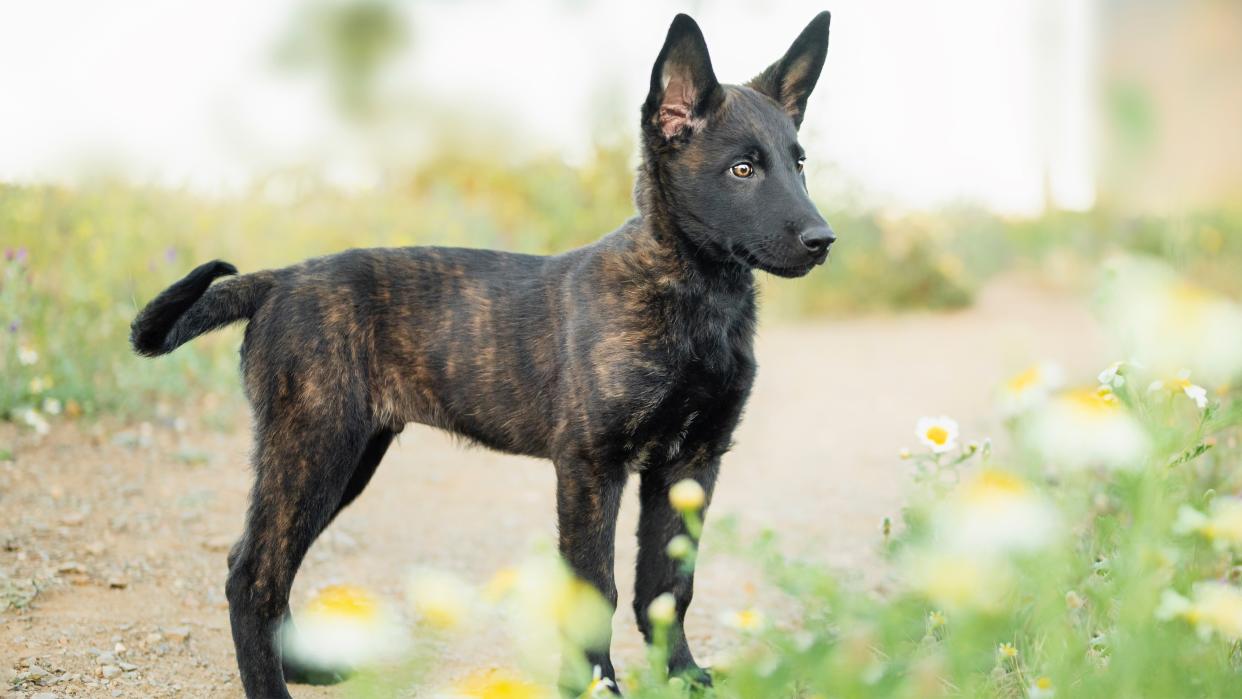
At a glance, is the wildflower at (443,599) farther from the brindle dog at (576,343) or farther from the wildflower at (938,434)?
the wildflower at (938,434)

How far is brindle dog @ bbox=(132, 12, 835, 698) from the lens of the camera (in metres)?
2.90

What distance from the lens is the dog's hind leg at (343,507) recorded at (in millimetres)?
3244

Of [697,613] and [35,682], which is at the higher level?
[35,682]

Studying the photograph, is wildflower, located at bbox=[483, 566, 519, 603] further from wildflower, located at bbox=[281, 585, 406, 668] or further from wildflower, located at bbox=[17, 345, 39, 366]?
wildflower, located at bbox=[17, 345, 39, 366]

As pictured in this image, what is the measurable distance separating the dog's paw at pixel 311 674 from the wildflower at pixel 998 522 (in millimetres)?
2197

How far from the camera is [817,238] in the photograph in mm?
2760

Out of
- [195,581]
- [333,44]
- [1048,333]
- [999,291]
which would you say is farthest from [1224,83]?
[195,581]

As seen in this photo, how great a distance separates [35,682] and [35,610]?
0.56 meters

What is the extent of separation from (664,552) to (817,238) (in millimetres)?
1017

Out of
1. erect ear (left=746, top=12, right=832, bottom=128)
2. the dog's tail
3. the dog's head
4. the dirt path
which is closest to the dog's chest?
the dog's head

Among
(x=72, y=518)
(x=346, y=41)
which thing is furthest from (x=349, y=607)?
(x=346, y=41)

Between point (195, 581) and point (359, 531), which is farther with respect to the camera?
point (359, 531)

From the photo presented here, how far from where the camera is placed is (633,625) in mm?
3910

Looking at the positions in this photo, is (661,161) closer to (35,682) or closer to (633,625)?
(633,625)
